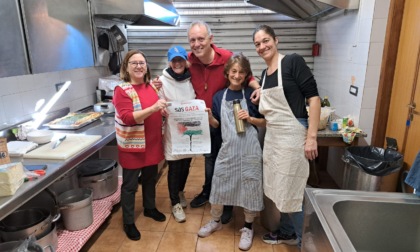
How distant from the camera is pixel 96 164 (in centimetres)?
287

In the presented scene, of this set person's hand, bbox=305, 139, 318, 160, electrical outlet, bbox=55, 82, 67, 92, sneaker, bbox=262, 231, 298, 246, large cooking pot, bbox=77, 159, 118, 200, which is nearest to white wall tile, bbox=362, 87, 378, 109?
person's hand, bbox=305, 139, 318, 160

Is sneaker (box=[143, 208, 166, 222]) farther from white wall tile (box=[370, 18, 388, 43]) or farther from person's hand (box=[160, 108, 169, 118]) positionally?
white wall tile (box=[370, 18, 388, 43])

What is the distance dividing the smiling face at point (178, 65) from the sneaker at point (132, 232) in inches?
51.5

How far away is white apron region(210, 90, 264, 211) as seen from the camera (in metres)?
2.11

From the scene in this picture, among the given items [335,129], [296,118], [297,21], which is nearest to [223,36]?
[297,21]

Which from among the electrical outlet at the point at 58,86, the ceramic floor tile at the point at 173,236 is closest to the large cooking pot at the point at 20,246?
the ceramic floor tile at the point at 173,236

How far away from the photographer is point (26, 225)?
1.89 m

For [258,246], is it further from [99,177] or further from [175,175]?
[99,177]

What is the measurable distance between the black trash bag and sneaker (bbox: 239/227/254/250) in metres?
1.00

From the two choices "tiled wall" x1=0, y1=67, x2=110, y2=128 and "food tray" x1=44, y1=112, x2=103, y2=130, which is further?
"food tray" x1=44, y1=112, x2=103, y2=130

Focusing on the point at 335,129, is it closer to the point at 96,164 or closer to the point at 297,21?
the point at 297,21

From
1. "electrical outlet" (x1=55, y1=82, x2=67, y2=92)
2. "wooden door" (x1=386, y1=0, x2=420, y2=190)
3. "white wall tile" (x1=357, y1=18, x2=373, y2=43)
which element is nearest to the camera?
"wooden door" (x1=386, y1=0, x2=420, y2=190)

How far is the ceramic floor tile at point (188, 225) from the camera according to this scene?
98.7 inches

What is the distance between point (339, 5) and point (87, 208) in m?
2.76
